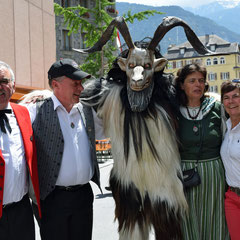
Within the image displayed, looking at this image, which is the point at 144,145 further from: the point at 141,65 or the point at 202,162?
the point at 141,65

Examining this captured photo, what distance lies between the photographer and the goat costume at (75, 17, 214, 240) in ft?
9.96

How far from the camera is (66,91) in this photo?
9.67 ft

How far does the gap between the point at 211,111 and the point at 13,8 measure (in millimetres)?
7680

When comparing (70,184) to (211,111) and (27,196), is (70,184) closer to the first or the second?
(27,196)

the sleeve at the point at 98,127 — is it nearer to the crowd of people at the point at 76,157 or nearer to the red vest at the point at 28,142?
the crowd of people at the point at 76,157

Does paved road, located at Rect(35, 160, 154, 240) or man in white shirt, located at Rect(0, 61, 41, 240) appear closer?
man in white shirt, located at Rect(0, 61, 41, 240)

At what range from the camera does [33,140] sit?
2.72 metres

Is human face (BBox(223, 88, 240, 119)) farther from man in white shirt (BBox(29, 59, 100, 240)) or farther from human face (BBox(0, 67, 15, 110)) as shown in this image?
human face (BBox(0, 67, 15, 110))

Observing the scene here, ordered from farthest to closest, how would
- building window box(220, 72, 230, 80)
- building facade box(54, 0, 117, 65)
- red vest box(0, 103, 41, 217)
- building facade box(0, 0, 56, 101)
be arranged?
building window box(220, 72, 230, 80) → building facade box(54, 0, 117, 65) → building facade box(0, 0, 56, 101) → red vest box(0, 103, 41, 217)

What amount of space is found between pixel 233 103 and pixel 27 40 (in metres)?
8.16

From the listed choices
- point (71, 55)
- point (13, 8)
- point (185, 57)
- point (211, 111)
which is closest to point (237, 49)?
point (185, 57)

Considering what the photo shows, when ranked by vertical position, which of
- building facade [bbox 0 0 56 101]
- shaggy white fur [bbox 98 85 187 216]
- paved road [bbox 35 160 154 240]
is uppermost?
building facade [bbox 0 0 56 101]

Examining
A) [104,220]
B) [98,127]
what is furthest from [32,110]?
[104,220]

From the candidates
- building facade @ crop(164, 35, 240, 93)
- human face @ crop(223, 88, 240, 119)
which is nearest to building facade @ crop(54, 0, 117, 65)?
human face @ crop(223, 88, 240, 119)
